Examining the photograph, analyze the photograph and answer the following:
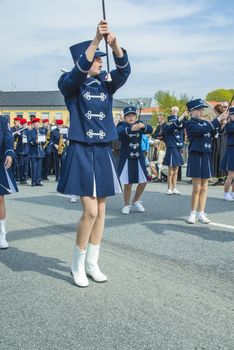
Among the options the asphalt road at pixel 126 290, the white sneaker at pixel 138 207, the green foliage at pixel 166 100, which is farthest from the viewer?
the green foliage at pixel 166 100

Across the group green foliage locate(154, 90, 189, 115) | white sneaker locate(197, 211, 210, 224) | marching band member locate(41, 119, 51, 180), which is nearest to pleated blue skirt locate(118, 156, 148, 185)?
white sneaker locate(197, 211, 210, 224)

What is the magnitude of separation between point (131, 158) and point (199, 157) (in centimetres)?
158

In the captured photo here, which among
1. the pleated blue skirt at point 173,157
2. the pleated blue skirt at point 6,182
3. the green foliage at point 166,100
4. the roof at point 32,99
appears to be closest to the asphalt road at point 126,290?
the pleated blue skirt at point 6,182

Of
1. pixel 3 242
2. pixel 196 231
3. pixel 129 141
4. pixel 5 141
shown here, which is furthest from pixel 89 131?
pixel 129 141

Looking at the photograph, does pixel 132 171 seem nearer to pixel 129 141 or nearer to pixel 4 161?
pixel 129 141

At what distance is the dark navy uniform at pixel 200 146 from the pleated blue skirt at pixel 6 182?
288cm

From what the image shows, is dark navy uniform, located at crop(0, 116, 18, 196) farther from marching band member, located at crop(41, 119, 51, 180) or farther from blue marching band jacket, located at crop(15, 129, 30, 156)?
marching band member, located at crop(41, 119, 51, 180)

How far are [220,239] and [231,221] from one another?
150 centimetres

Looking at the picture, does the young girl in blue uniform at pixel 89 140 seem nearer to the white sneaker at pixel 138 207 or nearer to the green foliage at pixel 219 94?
the white sneaker at pixel 138 207

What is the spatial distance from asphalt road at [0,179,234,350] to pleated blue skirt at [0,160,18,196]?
0.68 meters

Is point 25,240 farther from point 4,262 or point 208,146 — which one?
point 208,146

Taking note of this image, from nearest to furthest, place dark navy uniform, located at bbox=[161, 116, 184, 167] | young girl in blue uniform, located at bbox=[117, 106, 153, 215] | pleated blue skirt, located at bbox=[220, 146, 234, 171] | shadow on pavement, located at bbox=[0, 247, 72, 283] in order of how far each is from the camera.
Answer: shadow on pavement, located at bbox=[0, 247, 72, 283] → young girl in blue uniform, located at bbox=[117, 106, 153, 215] → pleated blue skirt, located at bbox=[220, 146, 234, 171] → dark navy uniform, located at bbox=[161, 116, 184, 167]

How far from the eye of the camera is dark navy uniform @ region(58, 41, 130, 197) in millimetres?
4422

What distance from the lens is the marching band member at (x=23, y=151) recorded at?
1680 cm
